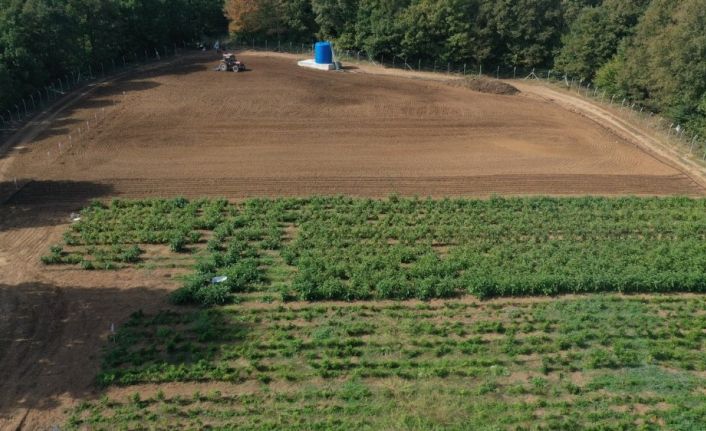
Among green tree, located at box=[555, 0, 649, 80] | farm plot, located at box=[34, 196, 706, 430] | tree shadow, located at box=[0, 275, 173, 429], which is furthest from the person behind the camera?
green tree, located at box=[555, 0, 649, 80]

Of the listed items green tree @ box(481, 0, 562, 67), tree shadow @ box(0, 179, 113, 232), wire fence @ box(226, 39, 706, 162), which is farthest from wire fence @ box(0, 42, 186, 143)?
green tree @ box(481, 0, 562, 67)

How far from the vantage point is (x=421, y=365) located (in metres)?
22.6

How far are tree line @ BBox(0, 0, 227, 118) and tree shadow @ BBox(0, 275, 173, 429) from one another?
25738 millimetres

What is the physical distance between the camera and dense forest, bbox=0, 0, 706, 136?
1860 inches

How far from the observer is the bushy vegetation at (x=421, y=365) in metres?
20.3

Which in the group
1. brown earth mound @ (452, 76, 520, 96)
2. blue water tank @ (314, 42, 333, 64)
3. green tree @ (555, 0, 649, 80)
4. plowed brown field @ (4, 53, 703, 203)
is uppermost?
green tree @ (555, 0, 649, 80)

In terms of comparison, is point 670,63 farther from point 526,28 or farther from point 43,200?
point 43,200

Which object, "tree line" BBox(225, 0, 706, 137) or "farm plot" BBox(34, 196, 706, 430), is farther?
"tree line" BBox(225, 0, 706, 137)

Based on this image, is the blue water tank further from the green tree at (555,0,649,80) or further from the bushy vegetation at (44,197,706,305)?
the bushy vegetation at (44,197,706,305)

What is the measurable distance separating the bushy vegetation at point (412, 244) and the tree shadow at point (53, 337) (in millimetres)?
2385

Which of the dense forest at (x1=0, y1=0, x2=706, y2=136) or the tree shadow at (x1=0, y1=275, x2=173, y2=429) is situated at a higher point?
the dense forest at (x1=0, y1=0, x2=706, y2=136)

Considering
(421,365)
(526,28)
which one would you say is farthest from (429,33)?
(421,365)

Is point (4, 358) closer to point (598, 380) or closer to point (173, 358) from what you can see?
point (173, 358)

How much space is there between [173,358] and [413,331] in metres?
9.09
